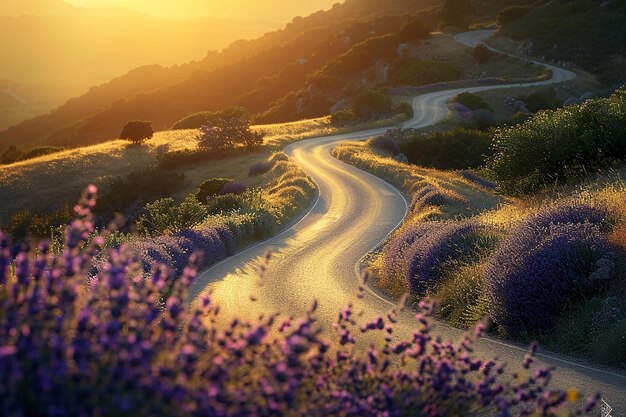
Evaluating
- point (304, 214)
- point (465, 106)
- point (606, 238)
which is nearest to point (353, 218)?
point (304, 214)

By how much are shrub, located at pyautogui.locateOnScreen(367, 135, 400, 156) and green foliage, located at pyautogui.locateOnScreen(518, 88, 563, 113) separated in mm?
21780

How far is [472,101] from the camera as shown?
69812 millimetres

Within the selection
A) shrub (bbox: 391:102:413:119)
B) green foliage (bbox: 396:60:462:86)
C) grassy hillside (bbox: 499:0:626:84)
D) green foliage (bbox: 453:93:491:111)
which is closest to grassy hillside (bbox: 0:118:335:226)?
shrub (bbox: 391:102:413:119)

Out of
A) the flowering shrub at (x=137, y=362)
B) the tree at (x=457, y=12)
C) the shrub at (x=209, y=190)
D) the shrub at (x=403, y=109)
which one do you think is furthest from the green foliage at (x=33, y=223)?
the tree at (x=457, y=12)

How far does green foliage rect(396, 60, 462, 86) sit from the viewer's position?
92.1m

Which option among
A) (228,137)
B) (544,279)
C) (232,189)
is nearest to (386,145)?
(228,137)

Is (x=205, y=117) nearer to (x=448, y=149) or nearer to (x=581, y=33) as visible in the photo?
(x=448, y=149)

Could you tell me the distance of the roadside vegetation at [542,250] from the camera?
35.2ft

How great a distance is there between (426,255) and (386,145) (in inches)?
1521

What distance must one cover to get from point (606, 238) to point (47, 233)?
31.1 meters

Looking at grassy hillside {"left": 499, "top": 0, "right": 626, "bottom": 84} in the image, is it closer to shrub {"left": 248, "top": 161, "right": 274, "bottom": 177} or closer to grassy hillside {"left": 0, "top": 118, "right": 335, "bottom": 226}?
shrub {"left": 248, "top": 161, "right": 274, "bottom": 177}

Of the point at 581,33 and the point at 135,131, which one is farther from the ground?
the point at 135,131

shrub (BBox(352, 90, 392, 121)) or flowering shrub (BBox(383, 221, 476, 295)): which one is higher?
flowering shrub (BBox(383, 221, 476, 295))

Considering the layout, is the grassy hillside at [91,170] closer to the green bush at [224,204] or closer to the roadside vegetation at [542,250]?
the green bush at [224,204]
